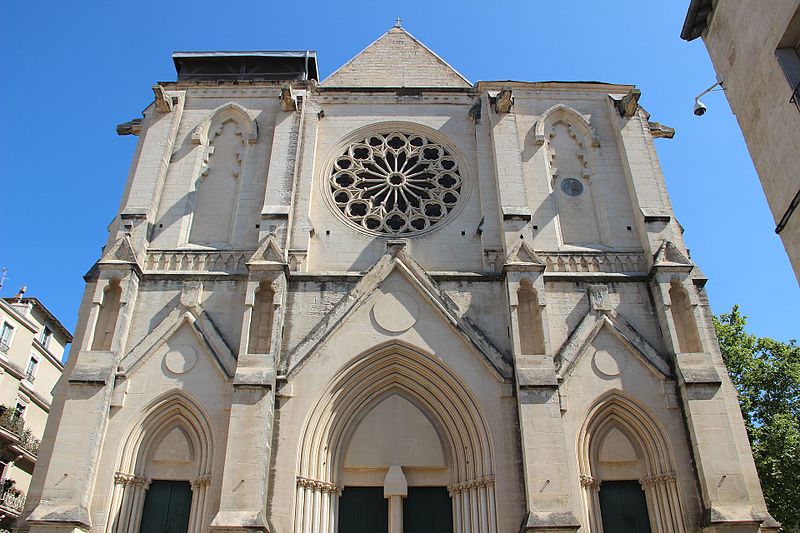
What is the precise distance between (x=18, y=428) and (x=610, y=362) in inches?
743

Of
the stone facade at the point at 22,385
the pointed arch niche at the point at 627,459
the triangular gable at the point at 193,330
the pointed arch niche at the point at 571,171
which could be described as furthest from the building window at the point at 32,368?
the pointed arch niche at the point at 627,459

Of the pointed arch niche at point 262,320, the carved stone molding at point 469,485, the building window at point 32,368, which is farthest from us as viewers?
the building window at point 32,368

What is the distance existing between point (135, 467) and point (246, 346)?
283 centimetres

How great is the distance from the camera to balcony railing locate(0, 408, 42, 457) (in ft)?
66.3

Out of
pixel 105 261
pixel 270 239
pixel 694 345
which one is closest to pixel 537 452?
pixel 694 345

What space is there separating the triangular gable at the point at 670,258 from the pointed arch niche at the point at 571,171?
1.37 m

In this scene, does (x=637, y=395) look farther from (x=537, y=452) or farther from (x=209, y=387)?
(x=209, y=387)

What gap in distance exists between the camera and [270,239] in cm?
1294

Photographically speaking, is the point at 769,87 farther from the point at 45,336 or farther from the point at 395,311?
the point at 45,336

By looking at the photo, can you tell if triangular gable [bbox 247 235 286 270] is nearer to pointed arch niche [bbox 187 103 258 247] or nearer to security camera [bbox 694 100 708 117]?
pointed arch niche [bbox 187 103 258 247]

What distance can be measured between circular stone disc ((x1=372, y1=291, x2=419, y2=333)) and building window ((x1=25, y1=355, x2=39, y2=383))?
57.6 feet

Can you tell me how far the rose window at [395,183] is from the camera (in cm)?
1459

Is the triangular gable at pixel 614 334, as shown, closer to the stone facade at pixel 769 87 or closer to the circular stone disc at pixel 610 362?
the circular stone disc at pixel 610 362

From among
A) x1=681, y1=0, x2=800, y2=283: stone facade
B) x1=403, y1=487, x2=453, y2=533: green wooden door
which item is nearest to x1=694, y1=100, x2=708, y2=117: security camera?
x1=681, y1=0, x2=800, y2=283: stone facade
